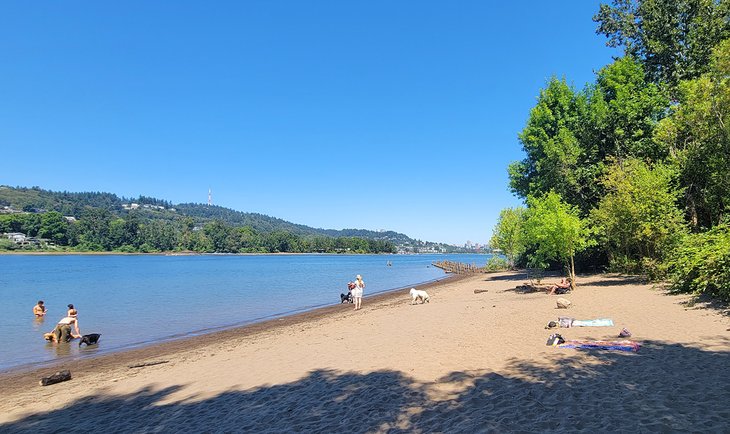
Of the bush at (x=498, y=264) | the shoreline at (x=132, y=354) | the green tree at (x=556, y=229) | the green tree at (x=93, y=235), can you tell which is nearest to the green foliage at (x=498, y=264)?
→ the bush at (x=498, y=264)

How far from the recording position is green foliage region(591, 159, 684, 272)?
2067cm

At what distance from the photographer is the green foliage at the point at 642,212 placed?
20672mm

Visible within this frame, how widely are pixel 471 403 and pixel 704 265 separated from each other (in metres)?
13.8

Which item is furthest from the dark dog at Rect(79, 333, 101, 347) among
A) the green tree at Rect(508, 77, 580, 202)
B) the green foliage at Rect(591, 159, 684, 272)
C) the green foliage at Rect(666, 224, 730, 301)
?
the green tree at Rect(508, 77, 580, 202)

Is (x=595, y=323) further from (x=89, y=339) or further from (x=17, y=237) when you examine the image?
(x=17, y=237)

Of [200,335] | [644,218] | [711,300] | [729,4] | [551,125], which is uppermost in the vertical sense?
[729,4]

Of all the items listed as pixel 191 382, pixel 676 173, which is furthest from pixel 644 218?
pixel 191 382

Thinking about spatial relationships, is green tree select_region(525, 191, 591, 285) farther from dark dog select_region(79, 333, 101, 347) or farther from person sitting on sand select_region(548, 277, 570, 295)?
dark dog select_region(79, 333, 101, 347)

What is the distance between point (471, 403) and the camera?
655cm

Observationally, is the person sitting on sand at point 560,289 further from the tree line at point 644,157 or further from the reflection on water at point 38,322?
the reflection on water at point 38,322

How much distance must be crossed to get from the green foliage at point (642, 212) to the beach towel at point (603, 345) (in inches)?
558

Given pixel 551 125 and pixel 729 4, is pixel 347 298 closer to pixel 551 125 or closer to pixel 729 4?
pixel 551 125

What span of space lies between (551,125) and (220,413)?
111ft

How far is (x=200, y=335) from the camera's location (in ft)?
62.3
